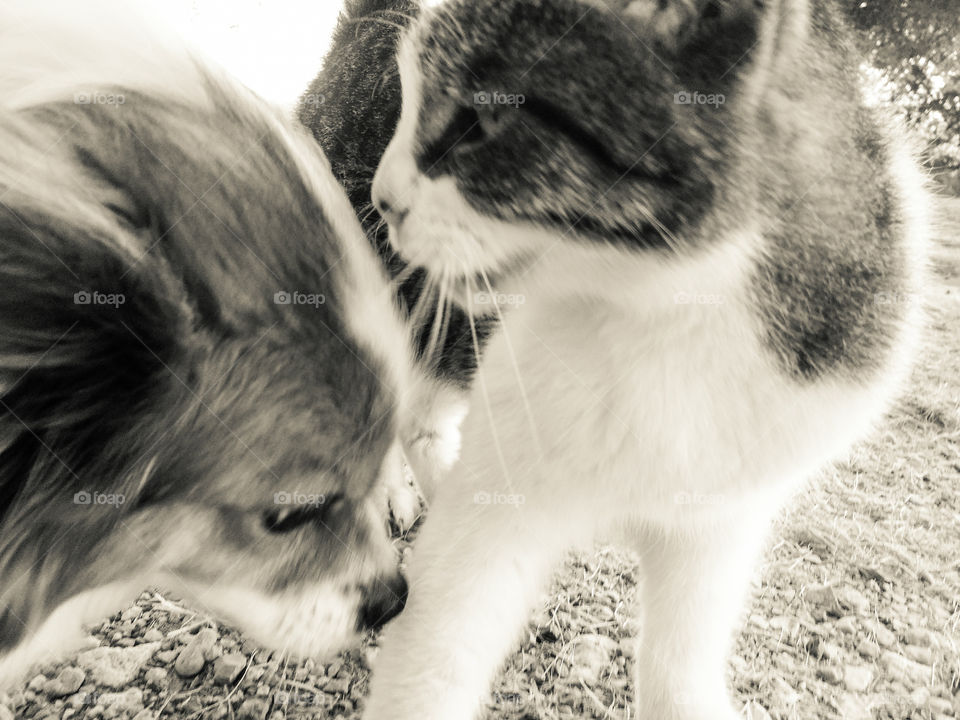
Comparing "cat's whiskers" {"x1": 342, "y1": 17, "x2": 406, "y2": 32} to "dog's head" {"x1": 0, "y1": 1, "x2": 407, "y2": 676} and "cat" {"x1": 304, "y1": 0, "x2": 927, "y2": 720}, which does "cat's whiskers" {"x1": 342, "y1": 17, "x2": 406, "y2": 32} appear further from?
"dog's head" {"x1": 0, "y1": 1, "x2": 407, "y2": 676}

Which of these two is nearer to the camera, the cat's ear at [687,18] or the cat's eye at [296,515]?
the cat's ear at [687,18]

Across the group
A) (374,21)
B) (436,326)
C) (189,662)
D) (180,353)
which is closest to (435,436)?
(436,326)

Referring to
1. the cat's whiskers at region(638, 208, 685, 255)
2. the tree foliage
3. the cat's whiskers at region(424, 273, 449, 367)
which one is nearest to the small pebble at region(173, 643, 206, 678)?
the cat's whiskers at region(424, 273, 449, 367)

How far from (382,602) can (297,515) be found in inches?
9.0

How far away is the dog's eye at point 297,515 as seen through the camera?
0.84 m

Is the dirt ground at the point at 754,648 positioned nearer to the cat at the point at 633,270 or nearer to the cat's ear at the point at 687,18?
the cat at the point at 633,270

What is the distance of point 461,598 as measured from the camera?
3.12 ft

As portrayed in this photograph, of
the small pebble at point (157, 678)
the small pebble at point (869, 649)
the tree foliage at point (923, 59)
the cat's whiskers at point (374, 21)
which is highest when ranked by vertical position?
the tree foliage at point (923, 59)

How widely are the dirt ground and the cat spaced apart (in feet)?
0.91

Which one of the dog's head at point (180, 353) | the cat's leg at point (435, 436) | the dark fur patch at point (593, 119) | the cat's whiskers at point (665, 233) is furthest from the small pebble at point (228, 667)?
the cat's whiskers at point (665, 233)

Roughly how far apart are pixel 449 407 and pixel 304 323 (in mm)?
876

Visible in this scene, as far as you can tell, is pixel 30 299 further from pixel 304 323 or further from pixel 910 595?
pixel 910 595

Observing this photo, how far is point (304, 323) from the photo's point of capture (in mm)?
769

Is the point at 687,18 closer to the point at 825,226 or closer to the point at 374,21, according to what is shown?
the point at 825,226
